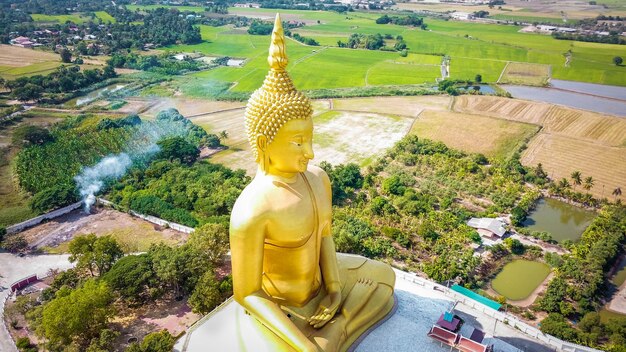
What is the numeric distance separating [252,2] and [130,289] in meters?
120

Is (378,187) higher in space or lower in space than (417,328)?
lower

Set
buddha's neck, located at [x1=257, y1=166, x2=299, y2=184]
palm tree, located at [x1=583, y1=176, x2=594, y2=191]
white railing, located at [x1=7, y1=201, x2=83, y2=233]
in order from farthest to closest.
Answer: palm tree, located at [x1=583, y1=176, x2=594, y2=191]
white railing, located at [x1=7, y1=201, x2=83, y2=233]
buddha's neck, located at [x1=257, y1=166, x2=299, y2=184]

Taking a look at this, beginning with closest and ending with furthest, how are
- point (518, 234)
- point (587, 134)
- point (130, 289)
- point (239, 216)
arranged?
1. point (239, 216)
2. point (130, 289)
3. point (518, 234)
4. point (587, 134)

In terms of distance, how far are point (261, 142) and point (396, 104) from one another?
1559 inches

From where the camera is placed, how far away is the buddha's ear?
9.76m

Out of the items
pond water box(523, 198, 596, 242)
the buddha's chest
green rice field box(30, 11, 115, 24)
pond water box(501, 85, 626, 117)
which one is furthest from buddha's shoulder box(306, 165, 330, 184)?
green rice field box(30, 11, 115, 24)

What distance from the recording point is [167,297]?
18.8 metres

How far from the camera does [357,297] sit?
12.8m

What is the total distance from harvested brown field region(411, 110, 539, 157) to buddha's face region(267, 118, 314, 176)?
2890 cm

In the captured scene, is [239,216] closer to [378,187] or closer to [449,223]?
[449,223]

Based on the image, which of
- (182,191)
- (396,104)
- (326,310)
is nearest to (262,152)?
(326,310)

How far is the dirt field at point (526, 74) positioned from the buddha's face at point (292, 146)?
171 feet

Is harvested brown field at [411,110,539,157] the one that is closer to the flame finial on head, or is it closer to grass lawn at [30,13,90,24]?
the flame finial on head

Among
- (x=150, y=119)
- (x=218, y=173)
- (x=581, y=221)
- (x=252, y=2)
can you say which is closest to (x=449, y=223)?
(x=581, y=221)
